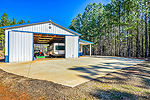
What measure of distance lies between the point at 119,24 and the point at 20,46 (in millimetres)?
18770

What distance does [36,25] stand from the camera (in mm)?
11414

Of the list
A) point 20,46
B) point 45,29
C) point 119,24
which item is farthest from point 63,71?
point 119,24

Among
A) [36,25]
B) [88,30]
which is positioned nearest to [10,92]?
[36,25]

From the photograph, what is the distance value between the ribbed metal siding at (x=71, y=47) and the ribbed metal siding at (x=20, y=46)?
5002 mm

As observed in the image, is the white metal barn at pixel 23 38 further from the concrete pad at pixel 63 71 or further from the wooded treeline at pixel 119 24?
the wooded treeline at pixel 119 24

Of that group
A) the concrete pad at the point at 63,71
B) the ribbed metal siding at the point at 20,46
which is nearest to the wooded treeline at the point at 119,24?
the concrete pad at the point at 63,71

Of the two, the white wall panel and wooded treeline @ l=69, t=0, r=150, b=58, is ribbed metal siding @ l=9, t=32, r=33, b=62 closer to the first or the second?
the white wall panel

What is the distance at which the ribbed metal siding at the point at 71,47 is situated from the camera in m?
13.7

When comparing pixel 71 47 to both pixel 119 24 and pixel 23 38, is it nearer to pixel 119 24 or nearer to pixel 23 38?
pixel 23 38

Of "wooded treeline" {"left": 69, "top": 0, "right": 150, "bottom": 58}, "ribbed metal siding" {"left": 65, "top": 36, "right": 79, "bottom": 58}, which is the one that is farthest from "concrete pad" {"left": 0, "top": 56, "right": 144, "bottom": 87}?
"wooded treeline" {"left": 69, "top": 0, "right": 150, "bottom": 58}

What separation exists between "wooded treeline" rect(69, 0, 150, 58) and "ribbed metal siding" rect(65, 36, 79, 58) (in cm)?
1060

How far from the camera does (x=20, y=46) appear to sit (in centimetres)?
1023

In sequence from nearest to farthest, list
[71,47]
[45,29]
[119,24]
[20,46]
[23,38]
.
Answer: [20,46]
[23,38]
[45,29]
[71,47]
[119,24]

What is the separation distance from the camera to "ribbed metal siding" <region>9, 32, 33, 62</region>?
9844mm
